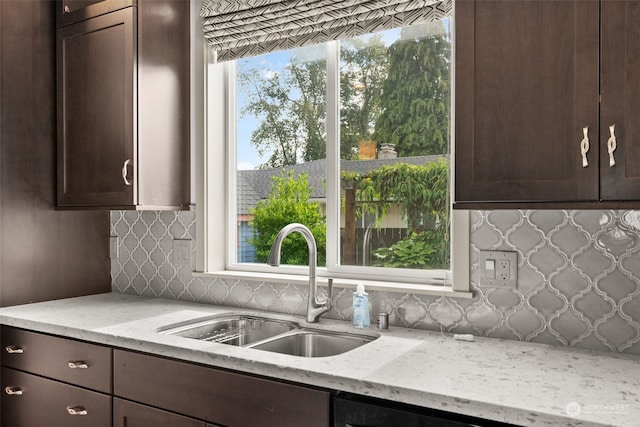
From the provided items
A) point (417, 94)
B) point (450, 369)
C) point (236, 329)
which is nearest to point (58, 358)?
point (236, 329)

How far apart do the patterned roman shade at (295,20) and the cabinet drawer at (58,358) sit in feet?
4.60

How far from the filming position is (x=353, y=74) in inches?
86.9

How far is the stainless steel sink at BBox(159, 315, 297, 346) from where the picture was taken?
2039 millimetres

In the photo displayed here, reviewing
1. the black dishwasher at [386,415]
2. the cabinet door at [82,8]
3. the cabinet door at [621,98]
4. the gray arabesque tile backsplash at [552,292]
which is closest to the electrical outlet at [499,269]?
the gray arabesque tile backsplash at [552,292]

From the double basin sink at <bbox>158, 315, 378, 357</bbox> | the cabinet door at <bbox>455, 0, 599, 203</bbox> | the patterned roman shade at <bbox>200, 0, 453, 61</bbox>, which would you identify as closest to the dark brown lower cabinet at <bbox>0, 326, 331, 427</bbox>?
the double basin sink at <bbox>158, 315, 378, 357</bbox>

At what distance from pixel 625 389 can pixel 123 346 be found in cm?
150

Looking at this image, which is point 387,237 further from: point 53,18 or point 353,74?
point 53,18

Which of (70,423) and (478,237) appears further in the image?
(70,423)

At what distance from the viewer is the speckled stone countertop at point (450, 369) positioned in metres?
1.15

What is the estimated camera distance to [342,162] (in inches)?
88.0

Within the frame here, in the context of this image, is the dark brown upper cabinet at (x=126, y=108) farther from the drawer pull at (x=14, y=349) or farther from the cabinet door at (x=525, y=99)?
the cabinet door at (x=525, y=99)

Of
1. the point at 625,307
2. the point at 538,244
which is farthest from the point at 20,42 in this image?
the point at 625,307

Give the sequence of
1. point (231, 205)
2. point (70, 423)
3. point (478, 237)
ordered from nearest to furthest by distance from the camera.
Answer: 1. point (478, 237)
2. point (70, 423)
3. point (231, 205)

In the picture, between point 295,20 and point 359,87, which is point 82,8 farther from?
point 359,87
